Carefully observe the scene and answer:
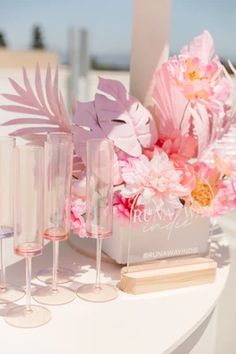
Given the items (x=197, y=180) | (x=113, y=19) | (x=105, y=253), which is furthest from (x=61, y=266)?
(x=113, y=19)

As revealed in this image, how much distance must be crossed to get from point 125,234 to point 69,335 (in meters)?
0.26

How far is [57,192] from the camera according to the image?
35.2 inches

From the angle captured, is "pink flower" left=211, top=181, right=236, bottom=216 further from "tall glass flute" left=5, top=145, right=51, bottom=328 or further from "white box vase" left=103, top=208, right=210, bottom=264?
"tall glass flute" left=5, top=145, right=51, bottom=328

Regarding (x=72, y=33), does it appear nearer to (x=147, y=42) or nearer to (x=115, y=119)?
(x=147, y=42)

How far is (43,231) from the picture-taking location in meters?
0.86

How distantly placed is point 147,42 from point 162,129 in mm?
197

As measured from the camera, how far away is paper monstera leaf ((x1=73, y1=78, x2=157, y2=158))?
0.98 m

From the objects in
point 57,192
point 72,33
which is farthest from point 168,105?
point 72,33

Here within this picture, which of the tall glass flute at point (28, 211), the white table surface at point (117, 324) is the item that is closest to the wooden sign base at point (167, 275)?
the white table surface at point (117, 324)

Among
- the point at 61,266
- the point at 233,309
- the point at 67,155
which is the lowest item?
the point at 233,309

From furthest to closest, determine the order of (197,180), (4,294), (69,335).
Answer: (197,180), (4,294), (69,335)

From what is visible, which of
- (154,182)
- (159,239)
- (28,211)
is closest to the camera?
(28,211)

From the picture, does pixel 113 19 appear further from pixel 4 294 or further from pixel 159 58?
pixel 4 294

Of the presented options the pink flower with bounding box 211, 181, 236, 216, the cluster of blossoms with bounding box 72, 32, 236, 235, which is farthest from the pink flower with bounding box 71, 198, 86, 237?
the pink flower with bounding box 211, 181, 236, 216
